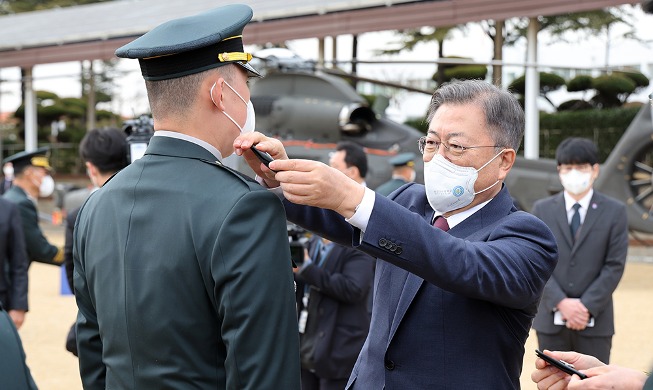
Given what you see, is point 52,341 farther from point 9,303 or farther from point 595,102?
point 595,102

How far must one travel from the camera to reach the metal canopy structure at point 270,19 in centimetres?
1397

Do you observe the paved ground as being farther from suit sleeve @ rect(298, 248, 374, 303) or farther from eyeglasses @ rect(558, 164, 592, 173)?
suit sleeve @ rect(298, 248, 374, 303)

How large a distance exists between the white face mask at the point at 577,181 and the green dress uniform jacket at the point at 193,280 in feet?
12.9

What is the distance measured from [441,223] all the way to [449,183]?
17cm

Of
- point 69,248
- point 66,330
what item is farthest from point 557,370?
point 66,330

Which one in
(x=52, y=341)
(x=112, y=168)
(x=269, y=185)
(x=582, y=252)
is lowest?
(x=52, y=341)

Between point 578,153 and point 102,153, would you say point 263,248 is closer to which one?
point 102,153

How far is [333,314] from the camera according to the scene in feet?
15.0

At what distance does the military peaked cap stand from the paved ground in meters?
4.64

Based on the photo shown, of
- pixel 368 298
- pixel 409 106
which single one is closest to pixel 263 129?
pixel 368 298

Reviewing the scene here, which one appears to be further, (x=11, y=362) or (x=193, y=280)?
(x=11, y=362)

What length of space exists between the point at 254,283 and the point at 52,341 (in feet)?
23.1

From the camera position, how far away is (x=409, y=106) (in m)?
29.7

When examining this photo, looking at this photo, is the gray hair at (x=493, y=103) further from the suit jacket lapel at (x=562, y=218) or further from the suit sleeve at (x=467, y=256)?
the suit jacket lapel at (x=562, y=218)
